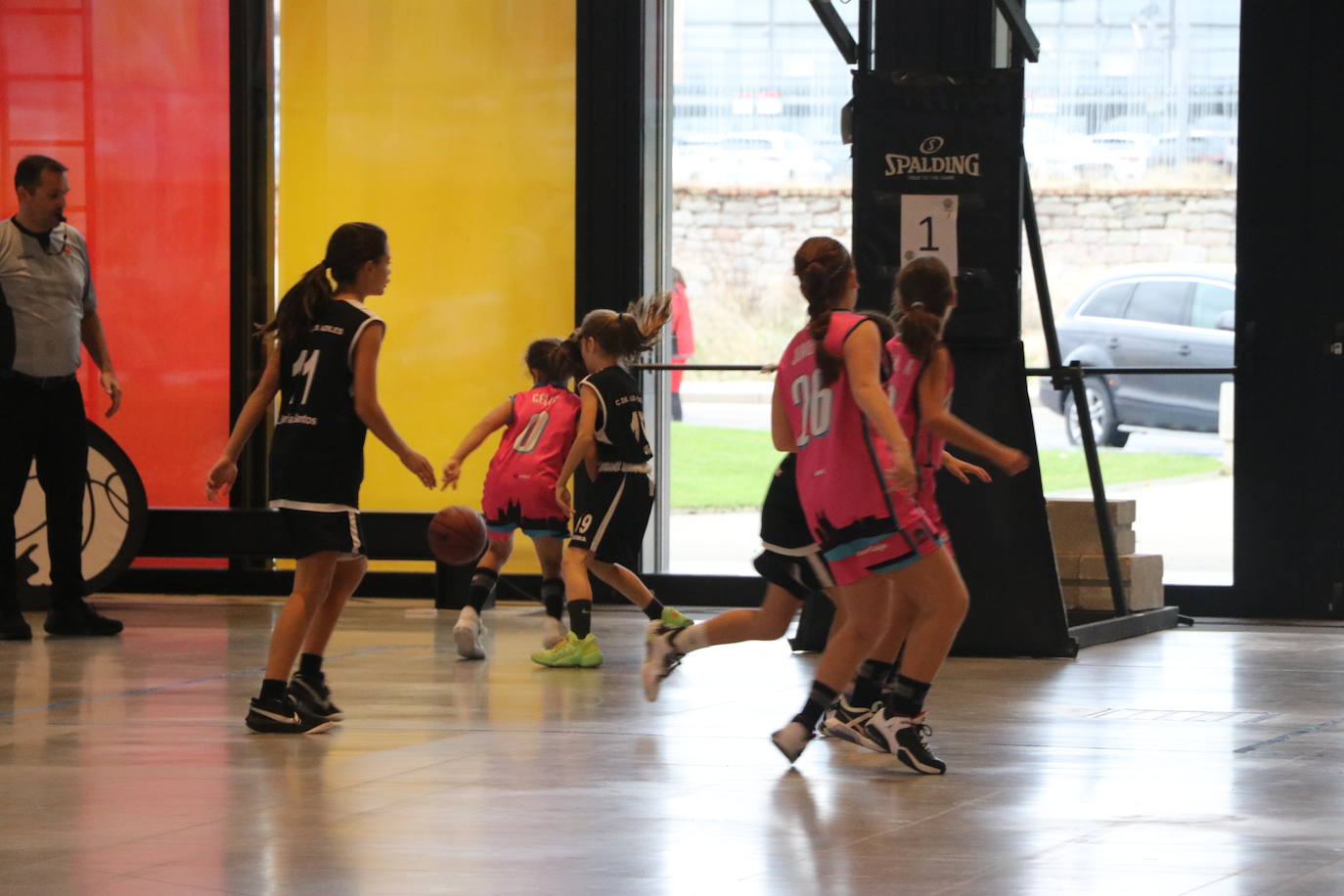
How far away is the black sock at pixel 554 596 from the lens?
846 cm

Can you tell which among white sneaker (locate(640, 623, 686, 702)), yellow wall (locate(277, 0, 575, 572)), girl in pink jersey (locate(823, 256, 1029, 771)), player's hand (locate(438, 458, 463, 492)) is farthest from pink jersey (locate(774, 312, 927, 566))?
yellow wall (locate(277, 0, 575, 572))

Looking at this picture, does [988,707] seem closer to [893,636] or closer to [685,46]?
[893,636]

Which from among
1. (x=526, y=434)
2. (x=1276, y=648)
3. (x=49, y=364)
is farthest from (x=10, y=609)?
(x=1276, y=648)

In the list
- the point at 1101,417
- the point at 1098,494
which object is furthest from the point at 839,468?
the point at 1101,417

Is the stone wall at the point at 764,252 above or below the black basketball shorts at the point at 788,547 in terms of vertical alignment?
above

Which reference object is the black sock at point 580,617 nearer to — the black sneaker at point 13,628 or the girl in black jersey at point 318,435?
the girl in black jersey at point 318,435

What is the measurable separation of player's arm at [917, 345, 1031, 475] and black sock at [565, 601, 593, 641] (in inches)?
100

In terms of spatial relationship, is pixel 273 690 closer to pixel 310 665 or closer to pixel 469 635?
pixel 310 665

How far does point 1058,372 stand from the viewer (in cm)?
888

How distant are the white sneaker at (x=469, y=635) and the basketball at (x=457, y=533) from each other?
519 millimetres

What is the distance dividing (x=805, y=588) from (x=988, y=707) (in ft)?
3.32

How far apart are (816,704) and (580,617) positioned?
2.54m

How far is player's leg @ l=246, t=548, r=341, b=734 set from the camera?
6.26m

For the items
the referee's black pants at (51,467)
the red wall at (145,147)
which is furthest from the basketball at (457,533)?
the red wall at (145,147)
